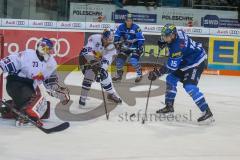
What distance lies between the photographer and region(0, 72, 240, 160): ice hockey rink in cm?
534

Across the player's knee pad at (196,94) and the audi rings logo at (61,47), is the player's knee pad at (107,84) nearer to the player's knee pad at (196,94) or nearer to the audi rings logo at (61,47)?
the player's knee pad at (196,94)

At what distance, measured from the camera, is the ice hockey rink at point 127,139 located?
210 inches

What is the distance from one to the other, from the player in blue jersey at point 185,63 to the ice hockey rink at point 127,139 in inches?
12.8

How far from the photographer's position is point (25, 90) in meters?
6.41

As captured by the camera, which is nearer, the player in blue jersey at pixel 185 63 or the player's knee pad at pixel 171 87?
the player in blue jersey at pixel 185 63

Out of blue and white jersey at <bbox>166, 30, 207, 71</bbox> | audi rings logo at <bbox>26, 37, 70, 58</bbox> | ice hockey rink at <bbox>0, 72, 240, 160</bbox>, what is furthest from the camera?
audi rings logo at <bbox>26, 37, 70, 58</bbox>

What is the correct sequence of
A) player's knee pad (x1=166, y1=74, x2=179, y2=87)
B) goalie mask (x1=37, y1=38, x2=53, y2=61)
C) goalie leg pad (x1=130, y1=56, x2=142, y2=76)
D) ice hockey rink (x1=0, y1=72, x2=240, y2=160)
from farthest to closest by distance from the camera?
goalie leg pad (x1=130, y1=56, x2=142, y2=76)
player's knee pad (x1=166, y1=74, x2=179, y2=87)
goalie mask (x1=37, y1=38, x2=53, y2=61)
ice hockey rink (x1=0, y1=72, x2=240, y2=160)

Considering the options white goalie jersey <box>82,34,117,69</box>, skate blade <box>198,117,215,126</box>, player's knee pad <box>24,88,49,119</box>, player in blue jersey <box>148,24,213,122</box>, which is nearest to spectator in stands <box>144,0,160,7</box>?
white goalie jersey <box>82,34,117,69</box>

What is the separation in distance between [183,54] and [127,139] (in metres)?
1.52

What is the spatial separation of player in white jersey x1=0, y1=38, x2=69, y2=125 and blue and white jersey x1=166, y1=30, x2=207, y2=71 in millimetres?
1294

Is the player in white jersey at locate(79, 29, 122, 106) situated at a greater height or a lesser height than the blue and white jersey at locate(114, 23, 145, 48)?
lesser

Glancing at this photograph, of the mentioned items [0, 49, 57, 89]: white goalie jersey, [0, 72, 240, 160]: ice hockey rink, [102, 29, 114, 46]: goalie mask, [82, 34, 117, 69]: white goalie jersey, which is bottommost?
[0, 72, 240, 160]: ice hockey rink

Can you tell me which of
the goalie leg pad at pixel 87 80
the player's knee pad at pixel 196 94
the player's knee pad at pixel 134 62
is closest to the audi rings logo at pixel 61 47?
the player's knee pad at pixel 134 62

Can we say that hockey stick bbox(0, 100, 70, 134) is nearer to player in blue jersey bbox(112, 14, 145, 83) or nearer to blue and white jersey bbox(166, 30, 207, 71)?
blue and white jersey bbox(166, 30, 207, 71)
